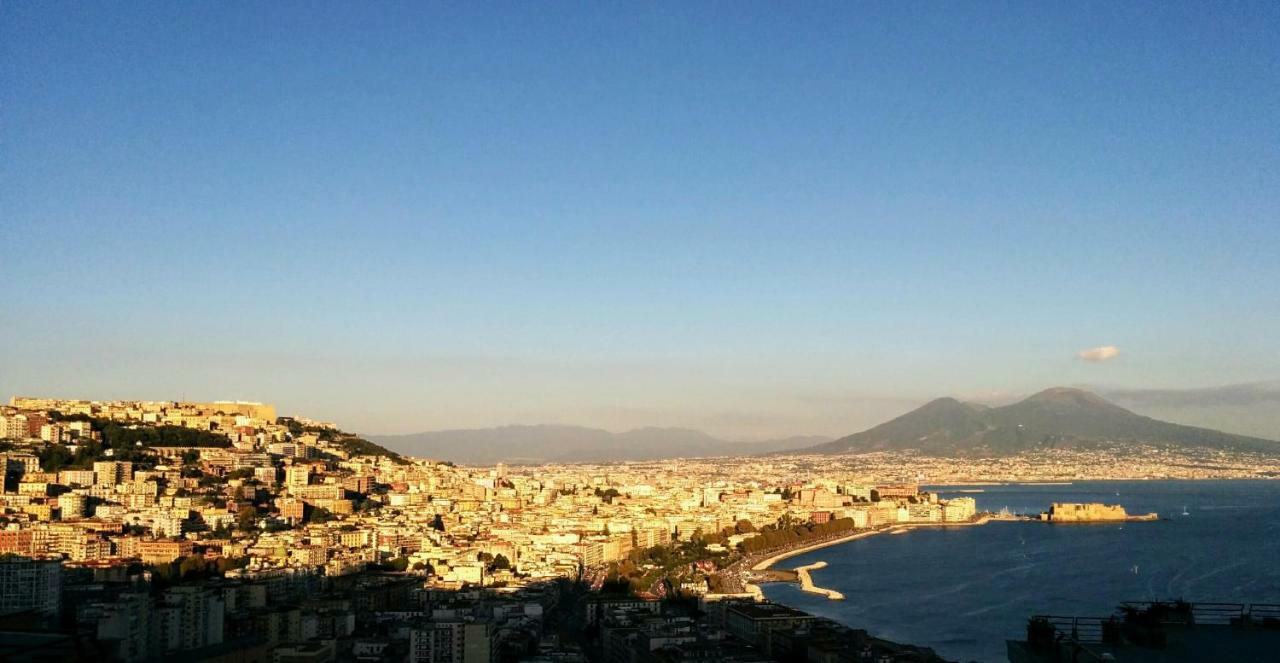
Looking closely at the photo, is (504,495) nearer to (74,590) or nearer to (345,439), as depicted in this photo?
(345,439)

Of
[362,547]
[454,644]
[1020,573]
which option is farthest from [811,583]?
[454,644]

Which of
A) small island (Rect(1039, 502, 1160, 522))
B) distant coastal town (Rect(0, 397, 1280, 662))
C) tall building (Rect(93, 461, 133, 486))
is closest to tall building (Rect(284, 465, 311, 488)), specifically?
distant coastal town (Rect(0, 397, 1280, 662))

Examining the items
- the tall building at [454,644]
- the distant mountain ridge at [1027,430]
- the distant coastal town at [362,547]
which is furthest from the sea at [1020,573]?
the distant mountain ridge at [1027,430]

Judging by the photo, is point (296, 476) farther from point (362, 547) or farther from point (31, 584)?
point (31, 584)

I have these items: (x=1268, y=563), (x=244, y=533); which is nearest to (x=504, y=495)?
(x=244, y=533)

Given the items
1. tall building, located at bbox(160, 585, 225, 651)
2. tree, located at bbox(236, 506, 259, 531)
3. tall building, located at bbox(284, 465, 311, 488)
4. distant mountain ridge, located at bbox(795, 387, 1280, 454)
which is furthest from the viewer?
distant mountain ridge, located at bbox(795, 387, 1280, 454)

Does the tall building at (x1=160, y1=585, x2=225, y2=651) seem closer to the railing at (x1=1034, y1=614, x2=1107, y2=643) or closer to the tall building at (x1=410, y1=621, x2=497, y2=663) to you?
the tall building at (x1=410, y1=621, x2=497, y2=663)
